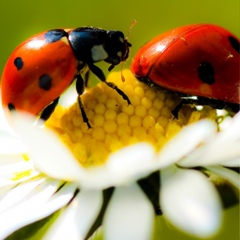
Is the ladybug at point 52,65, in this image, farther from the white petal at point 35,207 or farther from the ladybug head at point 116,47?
the white petal at point 35,207

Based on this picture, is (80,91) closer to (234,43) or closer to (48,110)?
(48,110)

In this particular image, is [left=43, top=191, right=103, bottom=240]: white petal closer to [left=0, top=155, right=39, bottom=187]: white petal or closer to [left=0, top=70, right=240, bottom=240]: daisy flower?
[left=0, top=70, right=240, bottom=240]: daisy flower

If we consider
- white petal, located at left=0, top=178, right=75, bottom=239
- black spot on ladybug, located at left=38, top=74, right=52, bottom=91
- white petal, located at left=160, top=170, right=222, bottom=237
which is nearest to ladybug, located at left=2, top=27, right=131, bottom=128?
black spot on ladybug, located at left=38, top=74, right=52, bottom=91

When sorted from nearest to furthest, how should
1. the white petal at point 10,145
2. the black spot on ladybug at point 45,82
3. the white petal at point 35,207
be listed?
the white petal at point 35,207 → the black spot on ladybug at point 45,82 → the white petal at point 10,145

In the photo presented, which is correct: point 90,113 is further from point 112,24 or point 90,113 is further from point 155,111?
point 112,24

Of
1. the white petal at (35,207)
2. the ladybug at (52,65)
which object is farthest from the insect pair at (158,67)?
the white petal at (35,207)

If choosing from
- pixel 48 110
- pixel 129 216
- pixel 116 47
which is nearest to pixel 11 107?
pixel 48 110

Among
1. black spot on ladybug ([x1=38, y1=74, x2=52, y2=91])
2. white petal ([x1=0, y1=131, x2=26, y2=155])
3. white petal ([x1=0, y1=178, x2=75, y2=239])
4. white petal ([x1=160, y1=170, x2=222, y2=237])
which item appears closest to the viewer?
white petal ([x1=160, y1=170, x2=222, y2=237])
